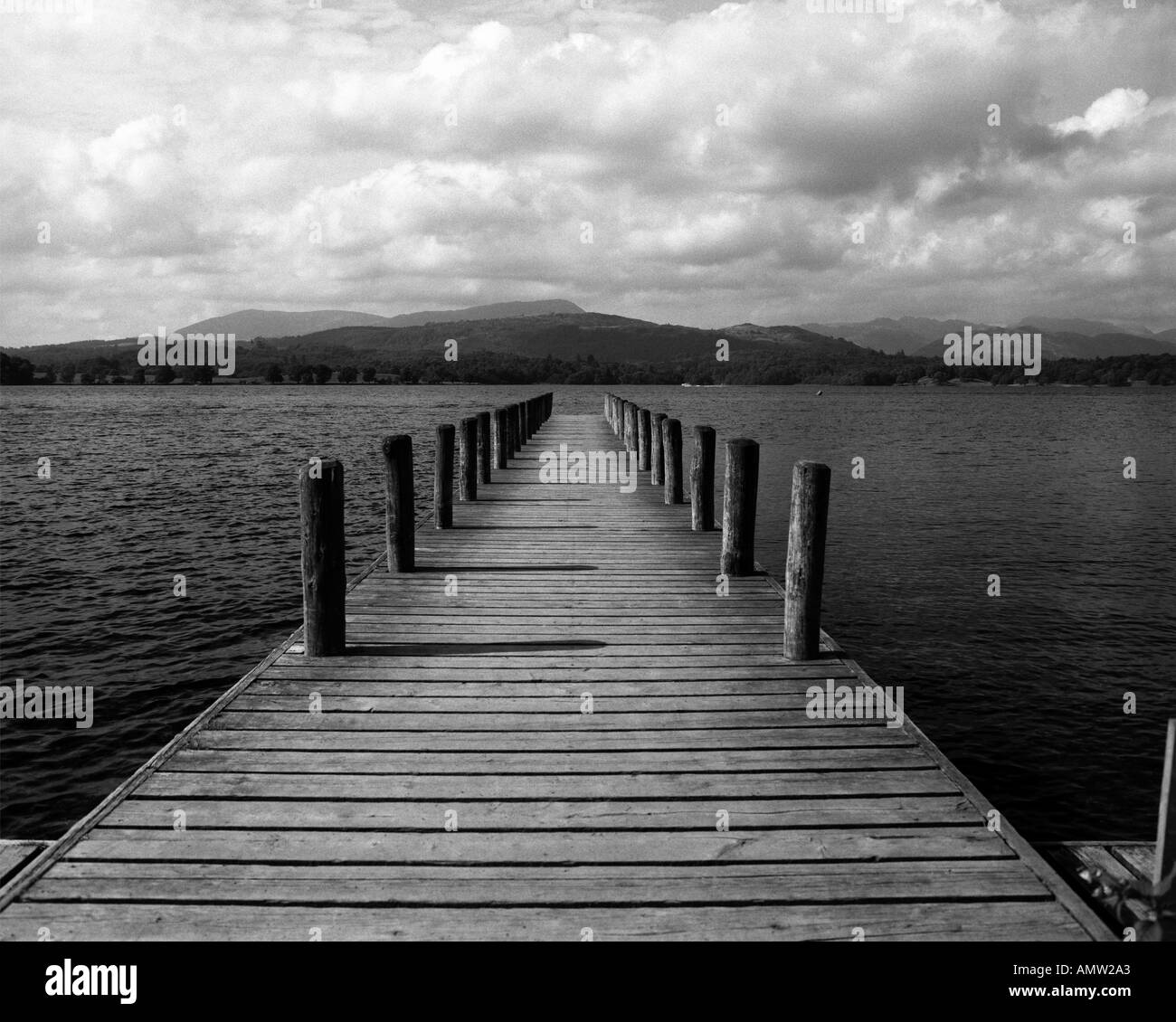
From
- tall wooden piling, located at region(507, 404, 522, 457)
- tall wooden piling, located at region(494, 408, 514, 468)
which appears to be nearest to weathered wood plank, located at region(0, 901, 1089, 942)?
tall wooden piling, located at region(494, 408, 514, 468)

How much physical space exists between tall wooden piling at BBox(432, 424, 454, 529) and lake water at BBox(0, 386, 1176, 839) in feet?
10.0

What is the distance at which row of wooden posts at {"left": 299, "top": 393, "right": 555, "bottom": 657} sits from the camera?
22.7 feet

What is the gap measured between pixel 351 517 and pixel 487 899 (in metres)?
20.1

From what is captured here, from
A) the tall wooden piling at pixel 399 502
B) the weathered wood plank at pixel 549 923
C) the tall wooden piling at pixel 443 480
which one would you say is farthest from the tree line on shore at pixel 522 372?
the weathered wood plank at pixel 549 923

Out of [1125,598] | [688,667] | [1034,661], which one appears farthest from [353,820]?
[1125,598]

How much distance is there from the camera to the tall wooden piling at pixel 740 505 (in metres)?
9.49

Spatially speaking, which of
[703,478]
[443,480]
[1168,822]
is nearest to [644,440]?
[703,478]

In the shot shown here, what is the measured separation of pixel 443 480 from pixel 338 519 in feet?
18.7

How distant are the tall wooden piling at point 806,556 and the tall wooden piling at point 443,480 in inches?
257

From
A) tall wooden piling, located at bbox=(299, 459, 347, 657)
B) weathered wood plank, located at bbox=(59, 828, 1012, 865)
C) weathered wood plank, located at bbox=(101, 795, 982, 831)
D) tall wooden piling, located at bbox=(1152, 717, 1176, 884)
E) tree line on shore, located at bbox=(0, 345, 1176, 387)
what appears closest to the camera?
tall wooden piling, located at bbox=(1152, 717, 1176, 884)

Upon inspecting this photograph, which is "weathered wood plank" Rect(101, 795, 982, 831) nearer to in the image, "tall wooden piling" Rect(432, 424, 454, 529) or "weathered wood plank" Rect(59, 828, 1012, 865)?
"weathered wood plank" Rect(59, 828, 1012, 865)

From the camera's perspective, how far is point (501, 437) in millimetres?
20969

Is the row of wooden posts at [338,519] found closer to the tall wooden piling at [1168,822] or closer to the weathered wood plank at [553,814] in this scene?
the weathered wood plank at [553,814]

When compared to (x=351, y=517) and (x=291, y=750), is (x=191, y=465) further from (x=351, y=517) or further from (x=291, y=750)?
(x=291, y=750)
